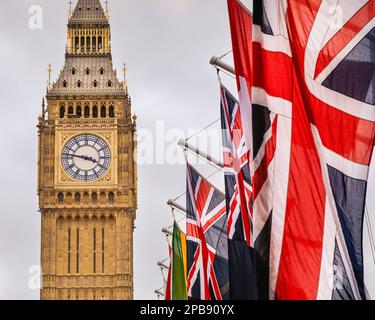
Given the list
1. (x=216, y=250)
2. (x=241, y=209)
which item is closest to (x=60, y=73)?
(x=216, y=250)

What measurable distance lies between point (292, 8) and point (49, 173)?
88.0m

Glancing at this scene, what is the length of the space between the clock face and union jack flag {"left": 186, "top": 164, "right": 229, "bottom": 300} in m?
67.5

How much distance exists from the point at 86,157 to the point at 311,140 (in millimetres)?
87183

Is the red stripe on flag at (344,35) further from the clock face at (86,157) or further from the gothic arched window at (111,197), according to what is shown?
the gothic arched window at (111,197)

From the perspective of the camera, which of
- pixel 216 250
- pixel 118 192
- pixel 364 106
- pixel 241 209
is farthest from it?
pixel 118 192

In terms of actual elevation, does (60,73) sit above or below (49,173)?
above

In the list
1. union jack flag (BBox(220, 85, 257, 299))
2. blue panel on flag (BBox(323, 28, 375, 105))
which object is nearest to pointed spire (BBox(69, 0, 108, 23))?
union jack flag (BBox(220, 85, 257, 299))

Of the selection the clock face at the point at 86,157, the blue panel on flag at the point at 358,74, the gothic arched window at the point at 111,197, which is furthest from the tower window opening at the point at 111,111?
the blue panel on flag at the point at 358,74

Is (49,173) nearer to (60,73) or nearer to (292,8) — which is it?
(60,73)

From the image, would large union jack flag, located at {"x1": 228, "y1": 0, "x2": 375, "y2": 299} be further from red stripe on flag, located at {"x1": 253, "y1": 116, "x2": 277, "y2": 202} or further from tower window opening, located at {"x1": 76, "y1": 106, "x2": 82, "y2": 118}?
tower window opening, located at {"x1": 76, "y1": 106, "x2": 82, "y2": 118}

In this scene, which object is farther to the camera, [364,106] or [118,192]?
[118,192]
